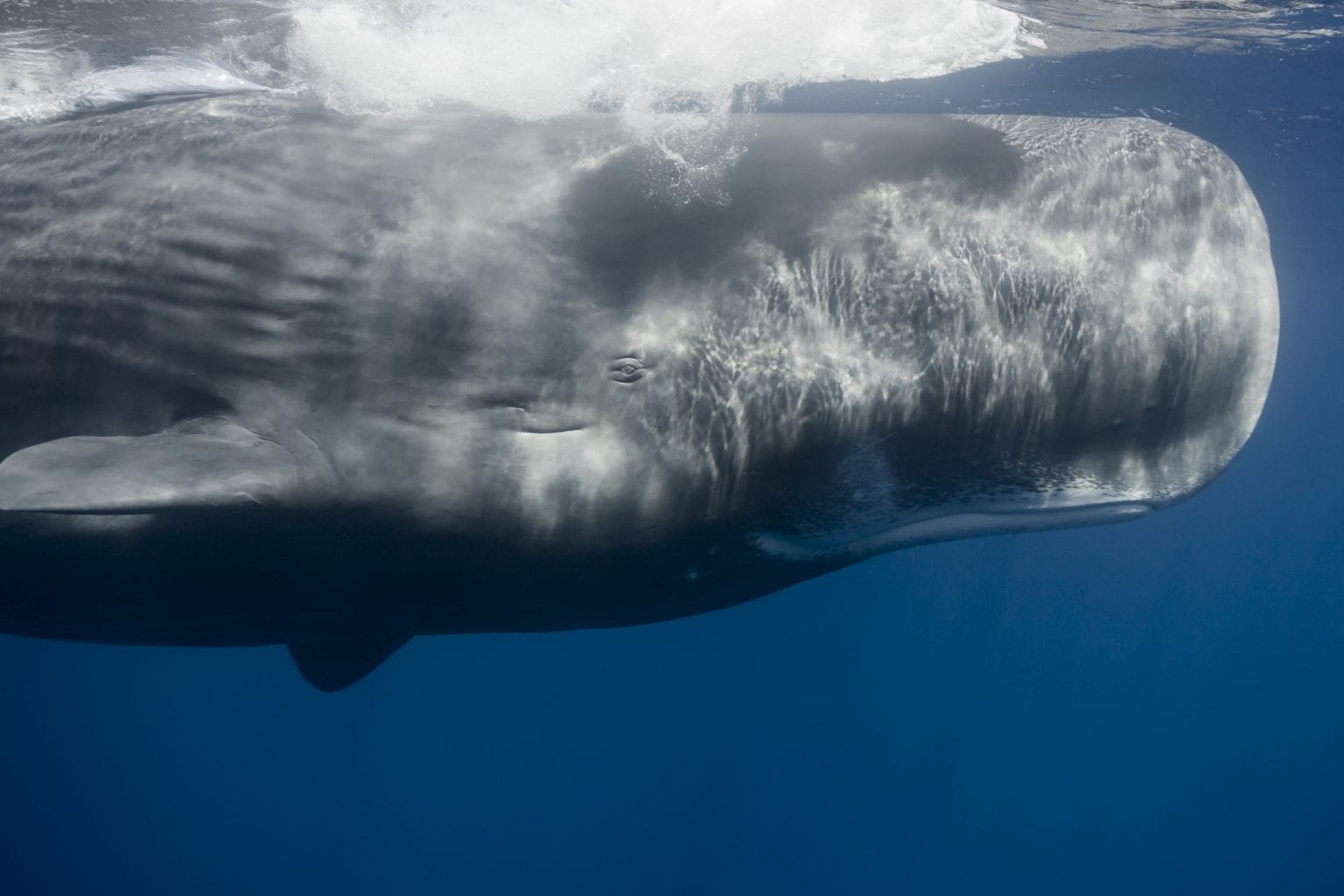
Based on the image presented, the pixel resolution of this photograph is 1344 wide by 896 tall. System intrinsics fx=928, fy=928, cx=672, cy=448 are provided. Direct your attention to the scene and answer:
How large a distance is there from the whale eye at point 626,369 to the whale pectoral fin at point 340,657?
2564 millimetres

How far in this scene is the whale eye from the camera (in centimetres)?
323

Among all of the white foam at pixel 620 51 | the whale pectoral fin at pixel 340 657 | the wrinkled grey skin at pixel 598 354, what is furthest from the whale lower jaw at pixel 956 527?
the whale pectoral fin at pixel 340 657

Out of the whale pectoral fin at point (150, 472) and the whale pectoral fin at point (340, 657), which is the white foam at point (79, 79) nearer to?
the whale pectoral fin at point (150, 472)

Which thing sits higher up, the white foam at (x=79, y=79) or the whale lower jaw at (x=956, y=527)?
the white foam at (x=79, y=79)

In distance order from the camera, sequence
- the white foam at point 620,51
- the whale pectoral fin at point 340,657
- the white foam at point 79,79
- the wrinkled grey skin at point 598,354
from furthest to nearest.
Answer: the whale pectoral fin at point 340,657 → the white foam at point 79,79 → the white foam at point 620,51 → the wrinkled grey skin at point 598,354

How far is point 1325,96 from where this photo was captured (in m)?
15.8

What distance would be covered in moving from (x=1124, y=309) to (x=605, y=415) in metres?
1.87

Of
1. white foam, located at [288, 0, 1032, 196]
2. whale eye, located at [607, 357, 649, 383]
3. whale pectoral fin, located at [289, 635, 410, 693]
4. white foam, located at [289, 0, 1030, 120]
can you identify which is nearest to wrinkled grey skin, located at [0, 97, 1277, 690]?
whale eye, located at [607, 357, 649, 383]

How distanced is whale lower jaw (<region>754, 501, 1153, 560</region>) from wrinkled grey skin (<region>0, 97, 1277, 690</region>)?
0.7 inches

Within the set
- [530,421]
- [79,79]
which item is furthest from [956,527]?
[79,79]

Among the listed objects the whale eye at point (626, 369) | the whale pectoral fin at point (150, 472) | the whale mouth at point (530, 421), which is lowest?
the whale pectoral fin at point (150, 472)

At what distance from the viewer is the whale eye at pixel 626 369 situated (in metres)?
3.23

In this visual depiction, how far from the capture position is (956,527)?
11.8ft

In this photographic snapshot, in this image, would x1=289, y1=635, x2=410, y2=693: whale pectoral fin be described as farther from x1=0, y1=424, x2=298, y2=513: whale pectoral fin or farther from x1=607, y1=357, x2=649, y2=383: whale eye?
x1=607, y1=357, x2=649, y2=383: whale eye
